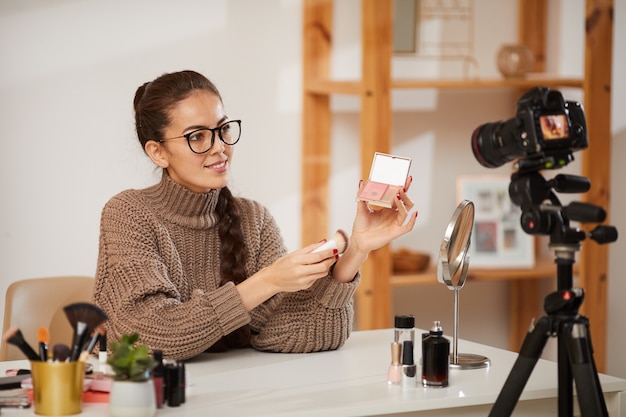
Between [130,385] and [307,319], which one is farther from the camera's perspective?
[307,319]

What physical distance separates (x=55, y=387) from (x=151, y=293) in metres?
0.51

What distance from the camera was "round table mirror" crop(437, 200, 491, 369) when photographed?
6.79 ft

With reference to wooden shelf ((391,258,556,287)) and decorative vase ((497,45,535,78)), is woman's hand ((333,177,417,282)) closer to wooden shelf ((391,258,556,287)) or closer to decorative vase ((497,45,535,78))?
wooden shelf ((391,258,556,287))

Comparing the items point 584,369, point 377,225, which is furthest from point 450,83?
point 584,369

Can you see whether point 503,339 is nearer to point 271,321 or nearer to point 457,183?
point 457,183

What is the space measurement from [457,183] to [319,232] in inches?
23.5

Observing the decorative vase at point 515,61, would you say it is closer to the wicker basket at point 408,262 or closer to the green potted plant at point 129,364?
the wicker basket at point 408,262

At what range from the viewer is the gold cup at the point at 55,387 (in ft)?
5.30

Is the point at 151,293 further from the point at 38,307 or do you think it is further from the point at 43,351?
the point at 38,307

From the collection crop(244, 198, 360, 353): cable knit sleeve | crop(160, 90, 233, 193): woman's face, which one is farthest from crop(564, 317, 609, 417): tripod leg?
crop(160, 90, 233, 193): woman's face

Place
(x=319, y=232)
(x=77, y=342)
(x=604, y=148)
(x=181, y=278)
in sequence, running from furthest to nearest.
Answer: (x=319, y=232)
(x=604, y=148)
(x=181, y=278)
(x=77, y=342)

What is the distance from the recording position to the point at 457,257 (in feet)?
6.99

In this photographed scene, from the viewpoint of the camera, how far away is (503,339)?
413cm

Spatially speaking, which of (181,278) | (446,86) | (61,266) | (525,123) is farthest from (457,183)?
(525,123)
